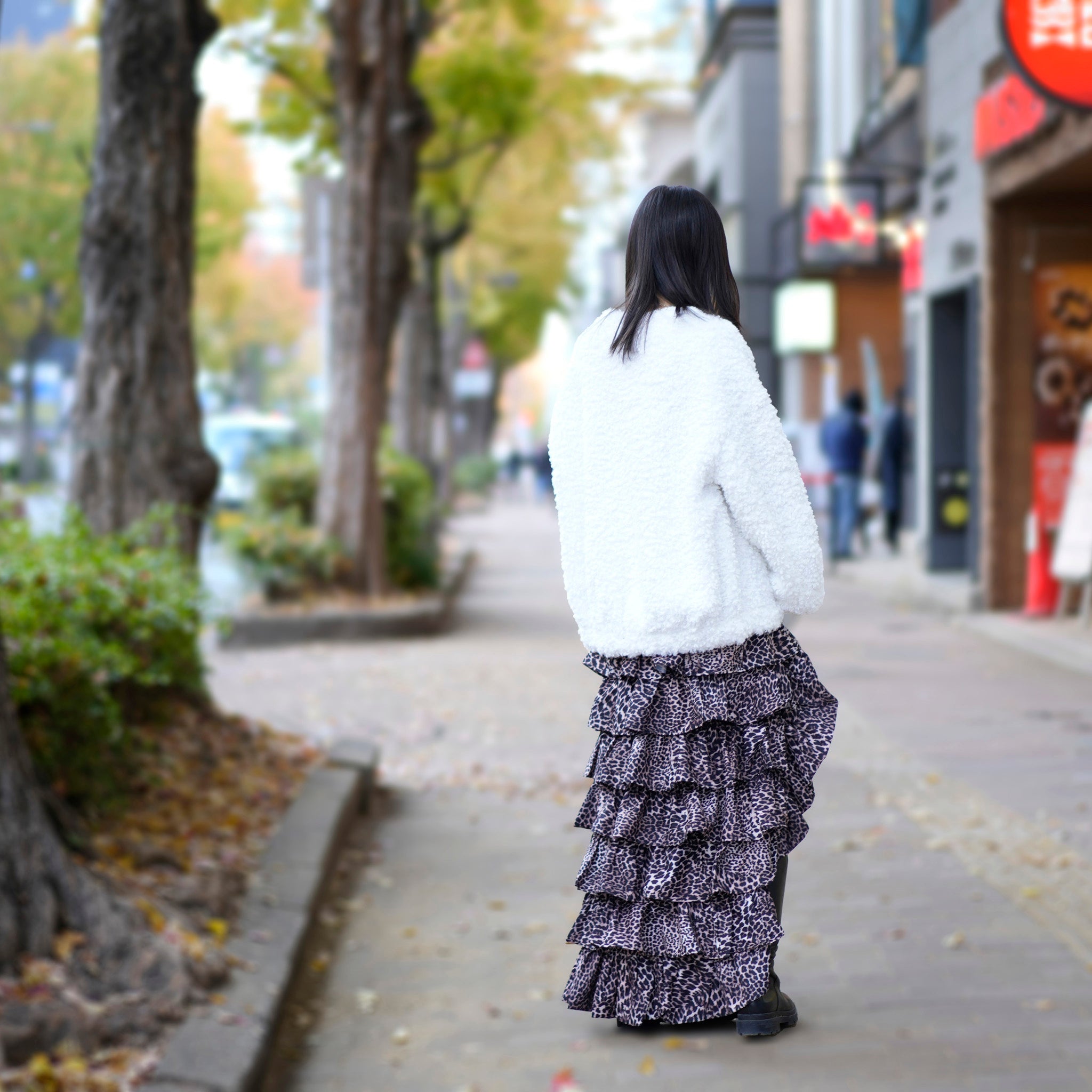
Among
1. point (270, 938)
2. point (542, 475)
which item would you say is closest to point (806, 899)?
point (270, 938)

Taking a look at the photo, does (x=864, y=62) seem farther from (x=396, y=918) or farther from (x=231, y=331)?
(x=231, y=331)

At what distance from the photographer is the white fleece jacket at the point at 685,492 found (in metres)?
3.15

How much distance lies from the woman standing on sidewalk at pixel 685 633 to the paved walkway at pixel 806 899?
283 millimetres

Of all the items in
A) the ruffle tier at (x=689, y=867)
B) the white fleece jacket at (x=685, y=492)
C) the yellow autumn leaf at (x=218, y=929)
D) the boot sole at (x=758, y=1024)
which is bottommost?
the yellow autumn leaf at (x=218, y=929)

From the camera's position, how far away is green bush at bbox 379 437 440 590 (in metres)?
17.0

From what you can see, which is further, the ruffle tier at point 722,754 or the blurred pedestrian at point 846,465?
the blurred pedestrian at point 846,465

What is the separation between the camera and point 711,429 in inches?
123

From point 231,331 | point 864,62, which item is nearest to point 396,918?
point 864,62

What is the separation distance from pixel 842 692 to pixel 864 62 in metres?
14.9

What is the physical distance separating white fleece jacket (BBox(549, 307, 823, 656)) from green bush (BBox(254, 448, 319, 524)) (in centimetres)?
1313

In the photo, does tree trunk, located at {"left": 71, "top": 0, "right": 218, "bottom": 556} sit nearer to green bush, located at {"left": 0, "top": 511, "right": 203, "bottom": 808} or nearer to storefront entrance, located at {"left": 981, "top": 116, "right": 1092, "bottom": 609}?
green bush, located at {"left": 0, "top": 511, "right": 203, "bottom": 808}

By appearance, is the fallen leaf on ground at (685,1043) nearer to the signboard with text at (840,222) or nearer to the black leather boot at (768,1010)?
the black leather boot at (768,1010)

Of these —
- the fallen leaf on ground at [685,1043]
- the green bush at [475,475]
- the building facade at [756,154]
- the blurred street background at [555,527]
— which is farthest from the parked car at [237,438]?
the fallen leaf on ground at [685,1043]

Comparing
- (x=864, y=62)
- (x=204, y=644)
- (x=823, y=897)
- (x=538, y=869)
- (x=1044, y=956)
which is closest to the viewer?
(x=1044, y=956)
